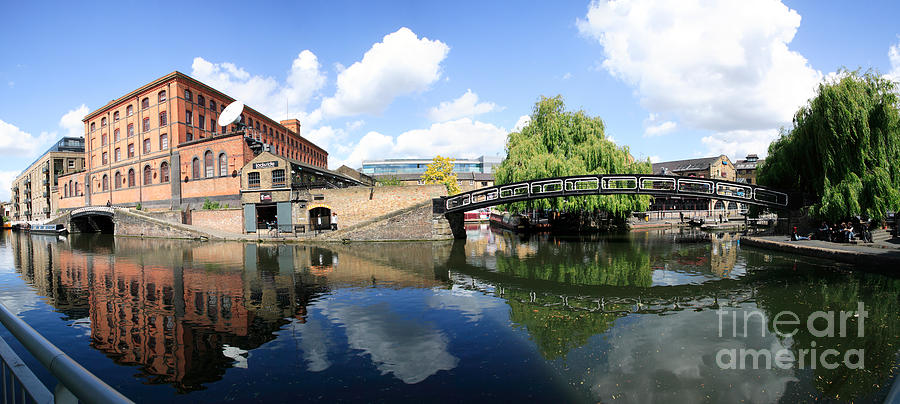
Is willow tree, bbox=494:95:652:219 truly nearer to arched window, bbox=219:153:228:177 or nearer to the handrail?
arched window, bbox=219:153:228:177

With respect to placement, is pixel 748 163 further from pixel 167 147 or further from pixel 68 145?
pixel 68 145

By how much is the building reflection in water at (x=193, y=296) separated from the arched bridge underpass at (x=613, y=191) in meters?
8.34

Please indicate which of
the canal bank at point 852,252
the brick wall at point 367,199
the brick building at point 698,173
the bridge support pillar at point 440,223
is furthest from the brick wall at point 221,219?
the brick building at point 698,173

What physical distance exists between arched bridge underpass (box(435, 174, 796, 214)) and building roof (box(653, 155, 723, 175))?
4851 centimetres

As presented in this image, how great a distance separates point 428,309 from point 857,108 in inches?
789

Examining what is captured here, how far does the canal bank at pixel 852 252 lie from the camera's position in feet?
44.7

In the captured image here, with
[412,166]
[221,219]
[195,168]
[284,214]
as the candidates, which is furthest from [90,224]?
[412,166]

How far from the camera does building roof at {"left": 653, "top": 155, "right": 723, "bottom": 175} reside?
219 ft

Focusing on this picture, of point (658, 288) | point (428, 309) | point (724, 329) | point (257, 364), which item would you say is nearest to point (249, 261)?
point (428, 309)

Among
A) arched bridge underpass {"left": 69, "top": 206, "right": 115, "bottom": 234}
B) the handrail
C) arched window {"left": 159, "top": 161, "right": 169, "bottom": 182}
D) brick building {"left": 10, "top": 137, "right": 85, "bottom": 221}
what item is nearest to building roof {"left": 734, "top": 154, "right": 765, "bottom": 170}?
arched window {"left": 159, "top": 161, "right": 169, "bottom": 182}

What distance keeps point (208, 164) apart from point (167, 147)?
669cm

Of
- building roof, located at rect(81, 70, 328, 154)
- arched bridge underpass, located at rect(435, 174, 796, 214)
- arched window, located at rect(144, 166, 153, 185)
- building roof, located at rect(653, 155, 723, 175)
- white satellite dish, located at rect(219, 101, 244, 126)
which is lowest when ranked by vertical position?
arched bridge underpass, located at rect(435, 174, 796, 214)

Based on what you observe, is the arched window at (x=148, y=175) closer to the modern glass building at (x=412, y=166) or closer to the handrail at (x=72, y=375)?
the handrail at (x=72, y=375)

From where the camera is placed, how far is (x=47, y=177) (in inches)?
2660
